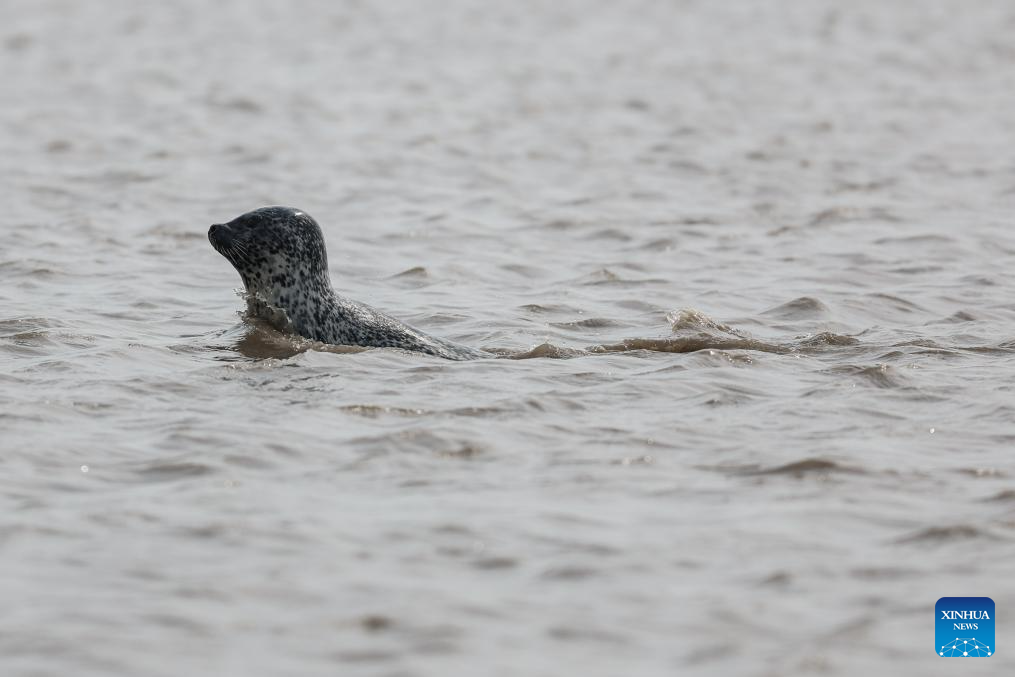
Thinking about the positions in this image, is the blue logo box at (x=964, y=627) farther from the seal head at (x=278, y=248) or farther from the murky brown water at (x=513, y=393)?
the seal head at (x=278, y=248)

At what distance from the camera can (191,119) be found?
2164 cm

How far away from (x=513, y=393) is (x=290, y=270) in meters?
2.31

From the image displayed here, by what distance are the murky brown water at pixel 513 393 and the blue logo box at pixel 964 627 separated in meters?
0.07

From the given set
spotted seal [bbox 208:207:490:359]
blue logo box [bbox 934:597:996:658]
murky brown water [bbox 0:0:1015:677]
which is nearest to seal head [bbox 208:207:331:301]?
spotted seal [bbox 208:207:490:359]

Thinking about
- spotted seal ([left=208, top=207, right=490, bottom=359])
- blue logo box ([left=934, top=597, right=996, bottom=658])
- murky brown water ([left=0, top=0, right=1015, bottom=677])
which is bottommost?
blue logo box ([left=934, top=597, right=996, bottom=658])

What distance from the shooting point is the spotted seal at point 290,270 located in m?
10.6

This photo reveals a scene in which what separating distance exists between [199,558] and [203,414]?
2.21 metres

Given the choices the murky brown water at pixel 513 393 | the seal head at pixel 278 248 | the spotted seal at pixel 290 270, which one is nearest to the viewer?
the murky brown water at pixel 513 393

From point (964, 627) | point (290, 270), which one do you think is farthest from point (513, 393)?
point (964, 627)

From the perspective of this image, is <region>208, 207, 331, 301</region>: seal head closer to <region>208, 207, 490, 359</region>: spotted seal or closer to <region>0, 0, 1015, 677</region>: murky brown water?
<region>208, 207, 490, 359</region>: spotted seal

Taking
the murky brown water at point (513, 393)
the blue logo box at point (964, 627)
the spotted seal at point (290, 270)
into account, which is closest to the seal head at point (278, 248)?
the spotted seal at point (290, 270)

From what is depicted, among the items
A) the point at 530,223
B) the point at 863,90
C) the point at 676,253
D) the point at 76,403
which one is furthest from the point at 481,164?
the point at 76,403

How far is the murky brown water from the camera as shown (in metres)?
5.83

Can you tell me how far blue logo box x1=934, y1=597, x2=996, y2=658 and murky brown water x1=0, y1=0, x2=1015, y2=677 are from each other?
0.22ft
